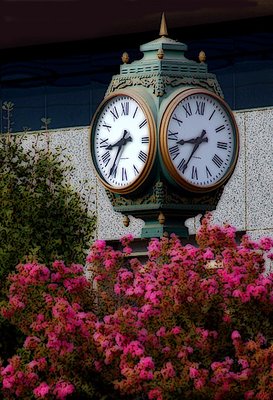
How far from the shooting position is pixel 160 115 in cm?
1856

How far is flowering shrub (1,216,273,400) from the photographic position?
18.0 meters

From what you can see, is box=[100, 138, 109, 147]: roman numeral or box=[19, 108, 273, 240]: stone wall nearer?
box=[100, 138, 109, 147]: roman numeral

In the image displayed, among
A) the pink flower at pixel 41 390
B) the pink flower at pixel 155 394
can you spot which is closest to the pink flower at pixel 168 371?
the pink flower at pixel 155 394

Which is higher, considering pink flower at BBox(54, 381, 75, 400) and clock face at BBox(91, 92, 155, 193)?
clock face at BBox(91, 92, 155, 193)

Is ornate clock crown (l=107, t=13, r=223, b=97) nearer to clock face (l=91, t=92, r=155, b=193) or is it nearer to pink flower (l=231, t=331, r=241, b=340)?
clock face (l=91, t=92, r=155, b=193)

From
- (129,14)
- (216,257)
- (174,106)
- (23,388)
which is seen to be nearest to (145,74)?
(174,106)

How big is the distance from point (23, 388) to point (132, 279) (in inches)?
53.1

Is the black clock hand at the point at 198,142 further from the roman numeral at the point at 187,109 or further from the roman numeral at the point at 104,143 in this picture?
the roman numeral at the point at 104,143

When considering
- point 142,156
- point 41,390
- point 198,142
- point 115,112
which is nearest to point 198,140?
point 198,142

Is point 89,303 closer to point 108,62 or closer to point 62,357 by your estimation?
point 62,357

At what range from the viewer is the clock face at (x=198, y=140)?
18531 mm

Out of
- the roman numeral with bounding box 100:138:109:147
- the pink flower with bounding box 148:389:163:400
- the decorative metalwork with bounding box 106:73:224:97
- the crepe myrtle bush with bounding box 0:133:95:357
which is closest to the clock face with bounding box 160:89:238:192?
the decorative metalwork with bounding box 106:73:224:97

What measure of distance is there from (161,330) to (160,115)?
189cm

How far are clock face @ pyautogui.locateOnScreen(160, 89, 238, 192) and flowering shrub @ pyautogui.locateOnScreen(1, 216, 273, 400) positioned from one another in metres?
0.44
